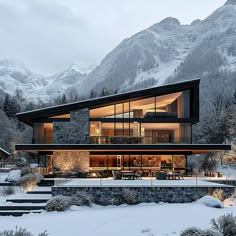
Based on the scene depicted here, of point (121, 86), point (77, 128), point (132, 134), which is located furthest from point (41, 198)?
point (121, 86)

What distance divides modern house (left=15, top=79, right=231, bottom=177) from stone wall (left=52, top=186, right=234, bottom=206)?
8.08 m

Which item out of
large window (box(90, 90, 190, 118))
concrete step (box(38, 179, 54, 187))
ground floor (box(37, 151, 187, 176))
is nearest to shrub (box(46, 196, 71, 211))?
concrete step (box(38, 179, 54, 187))

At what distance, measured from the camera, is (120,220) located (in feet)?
50.0

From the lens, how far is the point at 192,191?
19.8 metres

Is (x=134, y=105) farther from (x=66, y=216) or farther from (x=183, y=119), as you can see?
(x=66, y=216)

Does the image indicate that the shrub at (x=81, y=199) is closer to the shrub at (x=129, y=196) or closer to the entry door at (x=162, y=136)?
the shrub at (x=129, y=196)

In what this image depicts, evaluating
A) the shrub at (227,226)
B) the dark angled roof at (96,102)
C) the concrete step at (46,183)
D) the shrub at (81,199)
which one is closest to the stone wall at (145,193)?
the shrub at (81,199)

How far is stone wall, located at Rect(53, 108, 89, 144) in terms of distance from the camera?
28875 mm

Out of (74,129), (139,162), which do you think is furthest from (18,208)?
(139,162)

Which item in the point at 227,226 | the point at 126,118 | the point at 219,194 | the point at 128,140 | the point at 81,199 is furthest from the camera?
the point at 126,118

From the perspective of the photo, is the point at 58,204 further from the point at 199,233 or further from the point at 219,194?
the point at 219,194

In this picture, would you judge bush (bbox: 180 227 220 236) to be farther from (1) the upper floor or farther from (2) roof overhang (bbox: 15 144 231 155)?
(1) the upper floor

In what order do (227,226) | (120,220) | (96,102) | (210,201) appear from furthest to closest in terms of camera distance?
(96,102), (210,201), (120,220), (227,226)

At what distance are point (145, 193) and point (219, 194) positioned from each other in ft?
12.8
